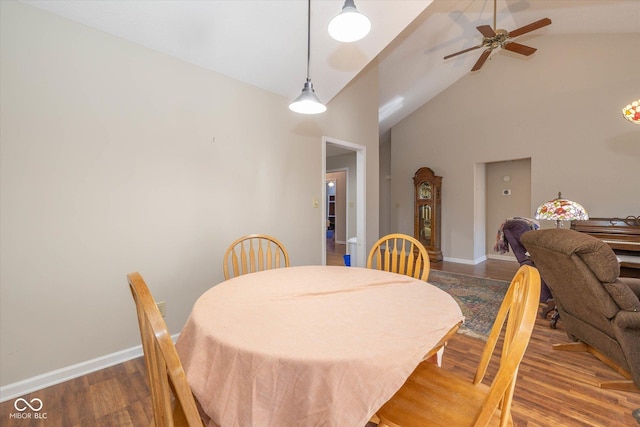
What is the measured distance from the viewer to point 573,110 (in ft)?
14.5

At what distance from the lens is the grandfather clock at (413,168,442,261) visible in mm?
5613

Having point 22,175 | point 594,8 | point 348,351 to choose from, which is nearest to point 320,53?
point 22,175

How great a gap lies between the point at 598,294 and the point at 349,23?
2.02m

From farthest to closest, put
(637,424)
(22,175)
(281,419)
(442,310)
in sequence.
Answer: (22,175), (637,424), (442,310), (281,419)

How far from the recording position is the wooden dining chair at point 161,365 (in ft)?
1.98

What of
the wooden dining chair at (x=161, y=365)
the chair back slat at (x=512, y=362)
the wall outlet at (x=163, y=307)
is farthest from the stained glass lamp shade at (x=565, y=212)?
the wall outlet at (x=163, y=307)

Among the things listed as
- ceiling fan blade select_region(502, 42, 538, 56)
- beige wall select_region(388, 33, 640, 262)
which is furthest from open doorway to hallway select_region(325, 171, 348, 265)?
ceiling fan blade select_region(502, 42, 538, 56)

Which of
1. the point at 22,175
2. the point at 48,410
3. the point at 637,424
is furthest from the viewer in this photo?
the point at 22,175

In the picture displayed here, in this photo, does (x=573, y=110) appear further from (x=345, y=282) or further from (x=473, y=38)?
(x=345, y=282)

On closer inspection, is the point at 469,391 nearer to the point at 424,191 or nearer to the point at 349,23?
the point at 349,23

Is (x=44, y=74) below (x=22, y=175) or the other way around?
the other way around

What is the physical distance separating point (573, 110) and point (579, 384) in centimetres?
434
